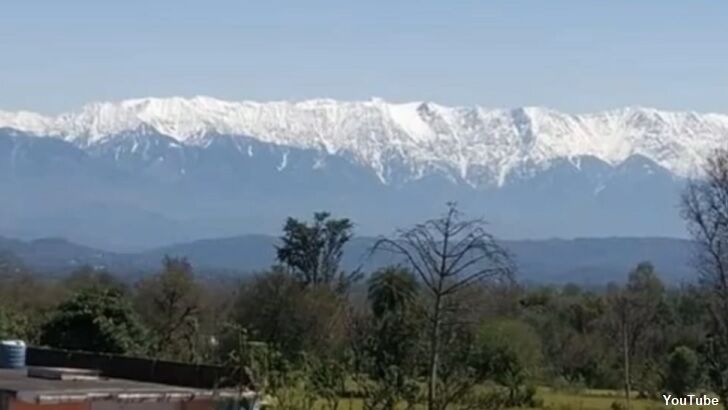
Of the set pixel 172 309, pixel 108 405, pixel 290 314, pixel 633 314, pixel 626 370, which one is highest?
pixel 633 314

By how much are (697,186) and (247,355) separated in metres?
17.6

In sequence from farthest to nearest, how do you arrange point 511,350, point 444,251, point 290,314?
point 290,314 < point 511,350 < point 444,251

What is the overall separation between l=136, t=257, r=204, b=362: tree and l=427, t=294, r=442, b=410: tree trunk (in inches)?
711

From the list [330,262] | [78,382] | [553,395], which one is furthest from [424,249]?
[330,262]

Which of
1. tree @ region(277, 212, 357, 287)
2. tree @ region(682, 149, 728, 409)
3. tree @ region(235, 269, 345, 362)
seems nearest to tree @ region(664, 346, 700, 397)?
tree @ region(682, 149, 728, 409)

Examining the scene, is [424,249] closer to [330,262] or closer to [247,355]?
[247,355]

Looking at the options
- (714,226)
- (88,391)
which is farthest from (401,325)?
(88,391)

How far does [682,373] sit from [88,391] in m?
20.0

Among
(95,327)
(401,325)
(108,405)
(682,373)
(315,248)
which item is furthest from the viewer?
(315,248)

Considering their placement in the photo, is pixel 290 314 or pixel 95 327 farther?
pixel 290 314

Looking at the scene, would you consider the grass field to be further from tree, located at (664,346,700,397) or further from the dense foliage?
tree, located at (664,346,700,397)

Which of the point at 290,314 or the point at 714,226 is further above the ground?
the point at 714,226

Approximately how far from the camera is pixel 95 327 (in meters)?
39.7

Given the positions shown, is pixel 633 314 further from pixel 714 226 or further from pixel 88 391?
pixel 88 391
